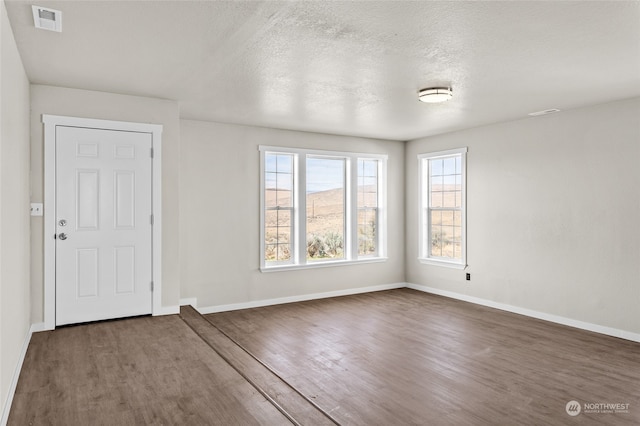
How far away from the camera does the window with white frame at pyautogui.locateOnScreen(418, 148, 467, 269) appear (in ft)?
21.5

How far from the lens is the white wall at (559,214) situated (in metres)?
4.63

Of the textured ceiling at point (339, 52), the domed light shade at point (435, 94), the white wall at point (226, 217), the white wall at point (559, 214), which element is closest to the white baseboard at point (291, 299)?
the white wall at point (226, 217)

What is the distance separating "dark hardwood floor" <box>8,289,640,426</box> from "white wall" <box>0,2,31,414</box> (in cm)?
31

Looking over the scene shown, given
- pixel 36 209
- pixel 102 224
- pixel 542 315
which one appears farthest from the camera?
pixel 542 315

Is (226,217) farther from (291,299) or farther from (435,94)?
(435,94)

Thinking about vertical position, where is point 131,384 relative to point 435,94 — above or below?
below

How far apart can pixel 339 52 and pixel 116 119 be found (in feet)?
8.41

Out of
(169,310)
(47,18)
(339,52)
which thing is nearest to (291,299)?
(169,310)

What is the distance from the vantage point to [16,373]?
2965mm

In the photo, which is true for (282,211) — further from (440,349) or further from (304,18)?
(304,18)

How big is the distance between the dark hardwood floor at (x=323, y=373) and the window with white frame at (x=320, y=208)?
1448mm

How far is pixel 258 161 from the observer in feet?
19.9

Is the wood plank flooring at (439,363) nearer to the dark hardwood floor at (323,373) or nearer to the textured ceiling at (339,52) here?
the dark hardwood floor at (323,373)

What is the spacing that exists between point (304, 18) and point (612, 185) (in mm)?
4037
